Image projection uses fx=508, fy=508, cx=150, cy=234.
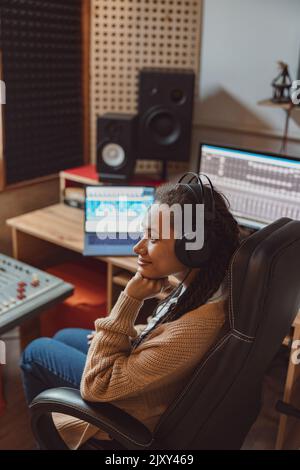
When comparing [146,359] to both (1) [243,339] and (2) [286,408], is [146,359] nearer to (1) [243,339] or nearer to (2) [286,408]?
(1) [243,339]

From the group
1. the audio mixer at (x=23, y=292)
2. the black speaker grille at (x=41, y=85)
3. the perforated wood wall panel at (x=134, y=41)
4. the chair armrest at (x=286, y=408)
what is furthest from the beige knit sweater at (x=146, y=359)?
the perforated wood wall panel at (x=134, y=41)

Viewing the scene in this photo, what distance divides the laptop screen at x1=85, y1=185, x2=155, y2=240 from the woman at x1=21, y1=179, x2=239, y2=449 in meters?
0.84

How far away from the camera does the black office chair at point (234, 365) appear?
1.07 m

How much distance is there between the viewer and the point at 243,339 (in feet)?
3.57

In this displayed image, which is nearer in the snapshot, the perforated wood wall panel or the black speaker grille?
the black speaker grille

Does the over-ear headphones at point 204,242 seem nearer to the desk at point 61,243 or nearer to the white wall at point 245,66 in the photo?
the desk at point 61,243

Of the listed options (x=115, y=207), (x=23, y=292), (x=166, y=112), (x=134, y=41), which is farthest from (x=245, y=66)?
(x=23, y=292)

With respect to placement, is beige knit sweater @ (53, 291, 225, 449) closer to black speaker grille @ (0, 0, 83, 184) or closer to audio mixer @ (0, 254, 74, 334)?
audio mixer @ (0, 254, 74, 334)

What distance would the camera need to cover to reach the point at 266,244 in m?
1.07

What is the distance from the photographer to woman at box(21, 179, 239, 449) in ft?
3.82

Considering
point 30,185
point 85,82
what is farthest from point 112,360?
point 85,82

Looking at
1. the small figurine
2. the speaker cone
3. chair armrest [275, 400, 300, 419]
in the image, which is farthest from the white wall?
chair armrest [275, 400, 300, 419]

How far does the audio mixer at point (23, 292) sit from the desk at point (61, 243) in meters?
0.23

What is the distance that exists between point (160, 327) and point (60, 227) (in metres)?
1.15
